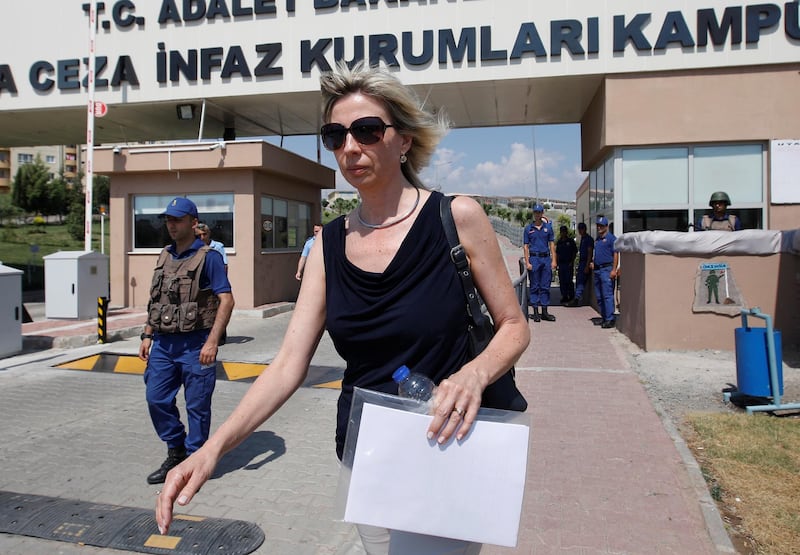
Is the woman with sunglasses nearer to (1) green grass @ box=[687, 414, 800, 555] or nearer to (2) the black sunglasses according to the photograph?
(2) the black sunglasses

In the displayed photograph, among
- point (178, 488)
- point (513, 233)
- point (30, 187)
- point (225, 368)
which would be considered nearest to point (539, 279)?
point (225, 368)

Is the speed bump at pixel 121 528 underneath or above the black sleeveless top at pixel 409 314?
underneath

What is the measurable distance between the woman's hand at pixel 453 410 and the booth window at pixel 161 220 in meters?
13.8

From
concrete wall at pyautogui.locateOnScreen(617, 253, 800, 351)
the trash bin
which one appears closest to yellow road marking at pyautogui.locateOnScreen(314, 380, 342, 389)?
the trash bin

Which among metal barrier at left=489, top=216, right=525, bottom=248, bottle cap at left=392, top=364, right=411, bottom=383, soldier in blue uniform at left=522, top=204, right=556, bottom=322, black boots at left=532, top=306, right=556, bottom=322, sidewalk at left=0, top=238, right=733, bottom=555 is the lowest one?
sidewalk at left=0, top=238, right=733, bottom=555

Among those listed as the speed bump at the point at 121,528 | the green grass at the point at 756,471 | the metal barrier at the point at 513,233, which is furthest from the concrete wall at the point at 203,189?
the metal barrier at the point at 513,233

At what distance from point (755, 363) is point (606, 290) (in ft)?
18.7

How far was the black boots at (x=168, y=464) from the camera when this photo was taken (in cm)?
457

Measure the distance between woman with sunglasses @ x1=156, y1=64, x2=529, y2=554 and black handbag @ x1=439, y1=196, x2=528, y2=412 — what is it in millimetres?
22

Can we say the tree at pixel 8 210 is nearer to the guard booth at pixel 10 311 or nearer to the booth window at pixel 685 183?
the guard booth at pixel 10 311

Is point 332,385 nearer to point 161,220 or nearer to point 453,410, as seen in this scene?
point 453,410

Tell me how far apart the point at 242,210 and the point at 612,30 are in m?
8.61

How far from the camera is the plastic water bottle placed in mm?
1805

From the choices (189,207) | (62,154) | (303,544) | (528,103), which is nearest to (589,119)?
(528,103)
